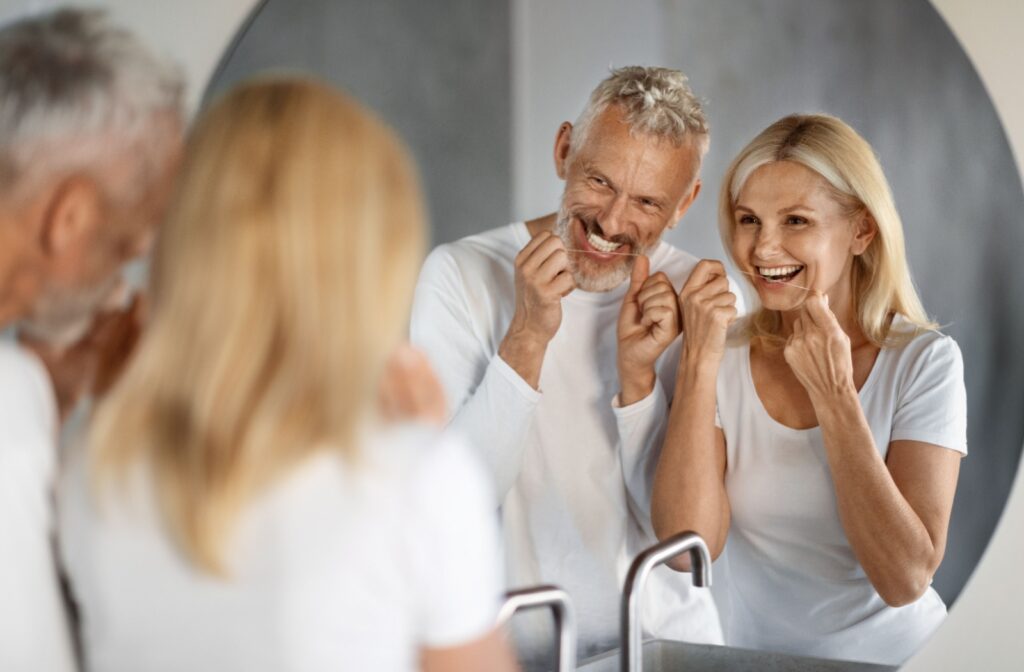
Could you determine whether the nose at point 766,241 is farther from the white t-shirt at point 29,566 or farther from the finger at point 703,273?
the white t-shirt at point 29,566

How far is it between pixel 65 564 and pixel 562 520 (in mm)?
555

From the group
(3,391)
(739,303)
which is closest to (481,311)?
(739,303)

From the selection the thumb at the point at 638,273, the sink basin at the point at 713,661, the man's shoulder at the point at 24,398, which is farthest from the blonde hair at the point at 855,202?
the man's shoulder at the point at 24,398

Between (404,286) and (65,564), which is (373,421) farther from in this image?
(65,564)

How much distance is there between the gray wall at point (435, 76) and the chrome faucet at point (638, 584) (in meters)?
0.39

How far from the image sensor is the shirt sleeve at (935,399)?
4.81ft

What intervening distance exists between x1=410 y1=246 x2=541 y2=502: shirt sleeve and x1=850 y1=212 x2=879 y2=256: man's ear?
426mm

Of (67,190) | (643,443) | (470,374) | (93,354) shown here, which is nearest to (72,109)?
(67,190)

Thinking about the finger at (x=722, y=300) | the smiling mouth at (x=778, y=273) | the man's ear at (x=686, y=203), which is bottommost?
the finger at (x=722, y=300)

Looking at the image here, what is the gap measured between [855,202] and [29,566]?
0.97 metres

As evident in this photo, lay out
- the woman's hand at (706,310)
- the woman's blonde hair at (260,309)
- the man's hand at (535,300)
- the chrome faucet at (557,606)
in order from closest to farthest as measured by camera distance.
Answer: the woman's blonde hair at (260,309), the chrome faucet at (557,606), the man's hand at (535,300), the woman's hand at (706,310)

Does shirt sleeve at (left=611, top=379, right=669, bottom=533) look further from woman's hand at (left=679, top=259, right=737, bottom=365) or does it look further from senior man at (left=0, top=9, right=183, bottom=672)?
senior man at (left=0, top=9, right=183, bottom=672)

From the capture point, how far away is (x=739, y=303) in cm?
140

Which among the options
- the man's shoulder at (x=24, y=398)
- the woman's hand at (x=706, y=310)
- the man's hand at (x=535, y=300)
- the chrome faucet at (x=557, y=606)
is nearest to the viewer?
the man's shoulder at (x=24, y=398)
